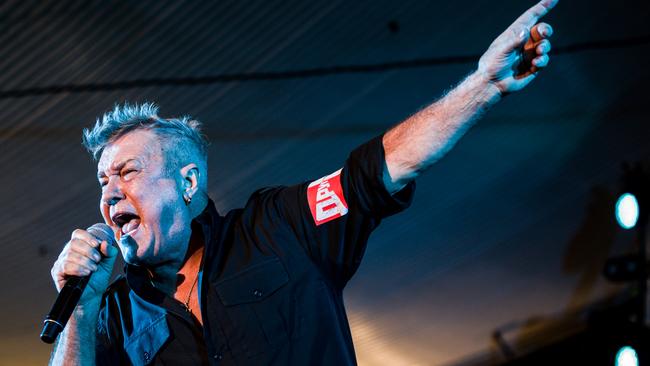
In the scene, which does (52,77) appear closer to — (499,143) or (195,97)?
(195,97)

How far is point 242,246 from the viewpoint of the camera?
2.08 m

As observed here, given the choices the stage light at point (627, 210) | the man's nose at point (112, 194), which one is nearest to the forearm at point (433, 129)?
the man's nose at point (112, 194)

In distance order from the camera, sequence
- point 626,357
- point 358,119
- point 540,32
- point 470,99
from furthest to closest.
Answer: point 626,357, point 358,119, point 470,99, point 540,32

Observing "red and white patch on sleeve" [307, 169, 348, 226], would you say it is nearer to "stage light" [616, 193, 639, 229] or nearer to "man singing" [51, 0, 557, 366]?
"man singing" [51, 0, 557, 366]

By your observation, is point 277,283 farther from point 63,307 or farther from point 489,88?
point 489,88

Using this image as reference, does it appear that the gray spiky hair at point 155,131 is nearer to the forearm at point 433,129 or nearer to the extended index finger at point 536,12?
the forearm at point 433,129

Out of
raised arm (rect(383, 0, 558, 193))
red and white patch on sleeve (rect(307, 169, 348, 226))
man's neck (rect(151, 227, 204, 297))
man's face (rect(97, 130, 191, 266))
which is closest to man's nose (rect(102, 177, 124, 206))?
man's face (rect(97, 130, 191, 266))

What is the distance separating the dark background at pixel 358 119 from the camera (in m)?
3.91

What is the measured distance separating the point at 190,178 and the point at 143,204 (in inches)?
7.9

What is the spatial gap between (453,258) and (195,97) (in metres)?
2.35

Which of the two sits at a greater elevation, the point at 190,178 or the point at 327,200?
the point at 190,178

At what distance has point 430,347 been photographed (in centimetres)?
666

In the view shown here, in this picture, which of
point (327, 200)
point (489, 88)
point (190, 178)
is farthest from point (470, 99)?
point (190, 178)

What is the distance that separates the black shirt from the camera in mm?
1905
